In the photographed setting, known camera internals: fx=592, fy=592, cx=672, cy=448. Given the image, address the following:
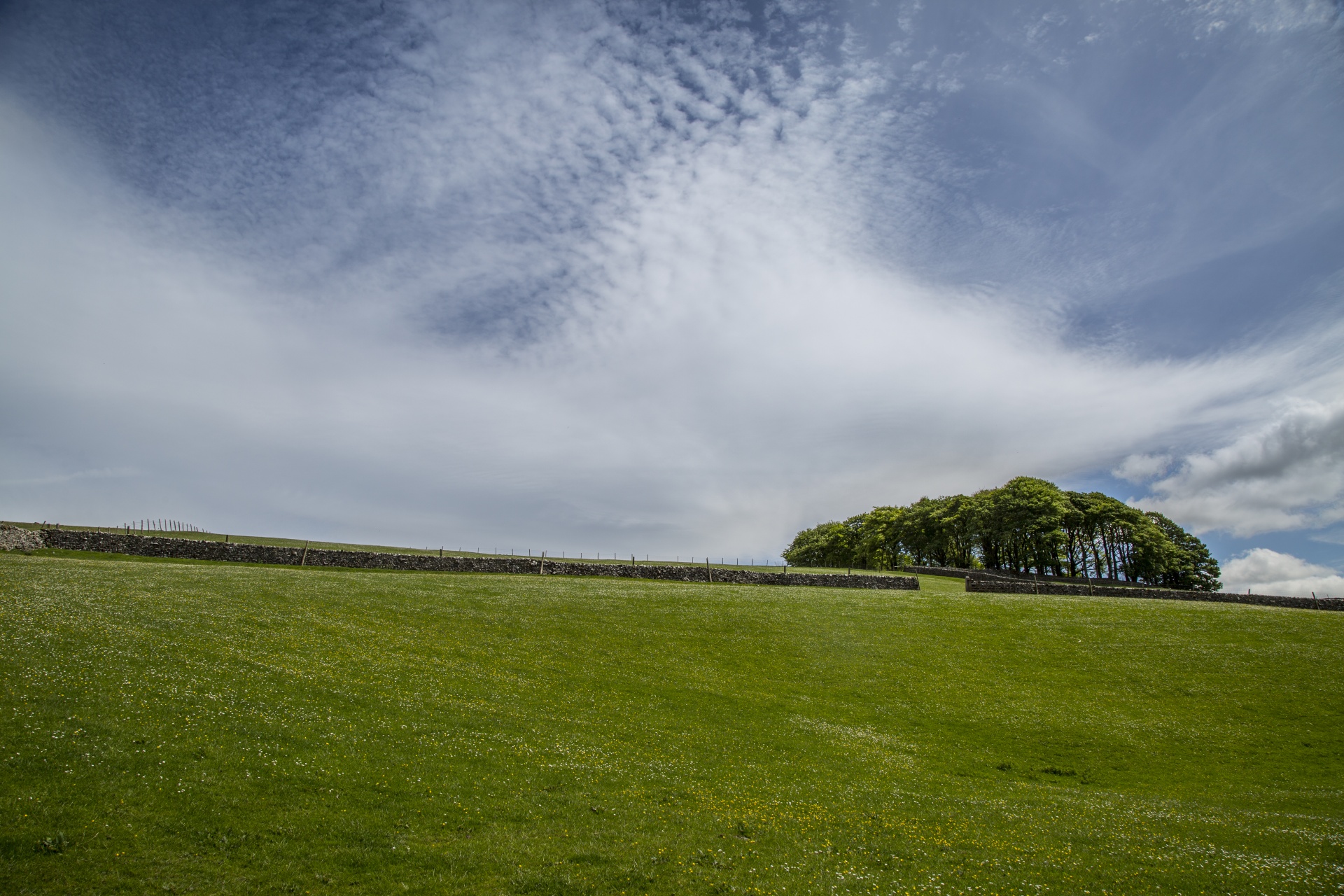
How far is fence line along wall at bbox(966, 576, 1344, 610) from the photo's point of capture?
61.5 metres

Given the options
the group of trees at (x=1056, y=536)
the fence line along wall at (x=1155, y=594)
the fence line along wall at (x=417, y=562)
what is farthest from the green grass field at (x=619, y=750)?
the group of trees at (x=1056, y=536)

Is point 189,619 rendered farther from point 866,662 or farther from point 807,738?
point 866,662

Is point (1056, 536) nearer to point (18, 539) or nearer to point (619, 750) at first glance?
point (619, 750)

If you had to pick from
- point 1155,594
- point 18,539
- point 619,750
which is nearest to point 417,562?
point 18,539

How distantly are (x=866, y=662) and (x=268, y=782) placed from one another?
29258mm

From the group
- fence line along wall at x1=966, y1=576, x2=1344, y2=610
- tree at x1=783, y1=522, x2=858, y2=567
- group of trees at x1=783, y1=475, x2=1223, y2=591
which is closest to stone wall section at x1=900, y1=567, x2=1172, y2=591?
group of trees at x1=783, y1=475, x2=1223, y2=591

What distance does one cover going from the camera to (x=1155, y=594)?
66312mm

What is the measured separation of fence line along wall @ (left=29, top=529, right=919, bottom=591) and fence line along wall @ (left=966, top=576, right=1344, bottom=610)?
7.59 meters

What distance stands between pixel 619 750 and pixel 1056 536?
105 metres

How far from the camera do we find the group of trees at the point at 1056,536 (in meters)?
105

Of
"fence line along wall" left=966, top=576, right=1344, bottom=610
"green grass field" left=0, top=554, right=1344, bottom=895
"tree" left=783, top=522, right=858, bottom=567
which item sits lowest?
"green grass field" left=0, top=554, right=1344, bottom=895

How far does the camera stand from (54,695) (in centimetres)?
1670

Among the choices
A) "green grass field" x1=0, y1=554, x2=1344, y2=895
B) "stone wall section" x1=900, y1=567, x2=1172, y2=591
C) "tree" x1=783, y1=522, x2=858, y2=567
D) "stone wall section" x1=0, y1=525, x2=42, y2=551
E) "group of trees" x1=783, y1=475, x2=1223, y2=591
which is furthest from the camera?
"tree" x1=783, y1=522, x2=858, y2=567

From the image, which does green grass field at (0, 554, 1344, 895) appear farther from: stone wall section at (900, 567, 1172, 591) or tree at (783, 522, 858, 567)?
tree at (783, 522, 858, 567)
